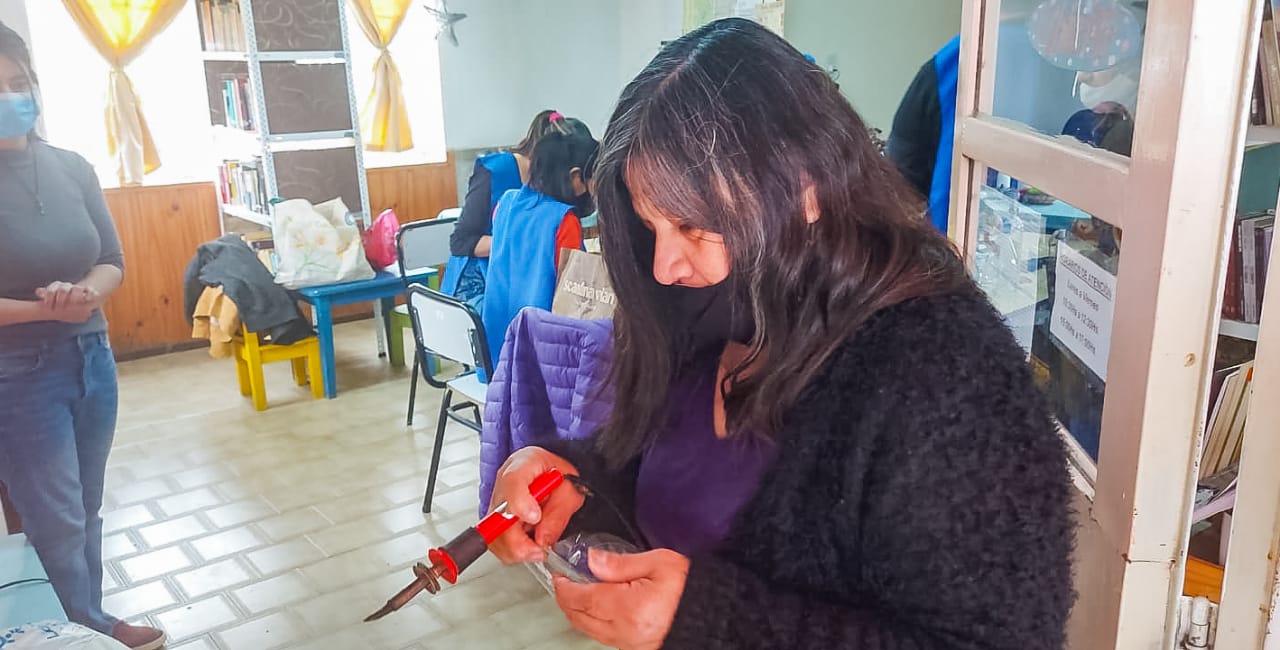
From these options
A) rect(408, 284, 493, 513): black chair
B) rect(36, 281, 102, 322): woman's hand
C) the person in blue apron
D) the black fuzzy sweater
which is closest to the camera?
the black fuzzy sweater

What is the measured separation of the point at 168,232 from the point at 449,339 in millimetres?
1495

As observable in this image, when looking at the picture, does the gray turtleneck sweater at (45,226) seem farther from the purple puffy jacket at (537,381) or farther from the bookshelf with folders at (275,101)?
the bookshelf with folders at (275,101)

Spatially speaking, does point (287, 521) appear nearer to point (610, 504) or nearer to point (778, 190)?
point (610, 504)

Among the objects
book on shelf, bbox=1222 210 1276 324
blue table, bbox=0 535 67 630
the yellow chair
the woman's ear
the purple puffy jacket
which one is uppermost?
the woman's ear

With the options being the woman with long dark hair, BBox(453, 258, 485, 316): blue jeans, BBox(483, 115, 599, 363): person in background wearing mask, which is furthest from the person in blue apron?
the woman with long dark hair

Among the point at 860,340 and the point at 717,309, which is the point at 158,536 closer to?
the point at 717,309

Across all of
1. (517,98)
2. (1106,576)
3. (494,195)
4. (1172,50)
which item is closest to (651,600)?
(1106,576)

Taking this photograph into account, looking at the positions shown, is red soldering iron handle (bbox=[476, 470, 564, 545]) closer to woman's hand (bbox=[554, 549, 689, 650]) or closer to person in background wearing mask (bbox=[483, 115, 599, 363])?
woman's hand (bbox=[554, 549, 689, 650])

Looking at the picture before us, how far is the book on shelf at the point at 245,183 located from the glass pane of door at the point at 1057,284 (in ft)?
11.1

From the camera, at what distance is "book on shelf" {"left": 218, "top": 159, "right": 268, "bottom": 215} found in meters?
3.91

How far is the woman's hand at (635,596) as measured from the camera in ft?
2.30

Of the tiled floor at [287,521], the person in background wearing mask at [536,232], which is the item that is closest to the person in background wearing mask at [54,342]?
the tiled floor at [287,521]

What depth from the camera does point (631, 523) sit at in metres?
0.94

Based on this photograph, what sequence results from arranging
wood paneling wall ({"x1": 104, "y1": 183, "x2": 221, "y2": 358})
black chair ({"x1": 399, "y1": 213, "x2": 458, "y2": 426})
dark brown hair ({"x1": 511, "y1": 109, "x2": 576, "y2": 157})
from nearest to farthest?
wood paneling wall ({"x1": 104, "y1": 183, "x2": 221, "y2": 358}) → dark brown hair ({"x1": 511, "y1": 109, "x2": 576, "y2": 157}) → black chair ({"x1": 399, "y1": 213, "x2": 458, "y2": 426})
